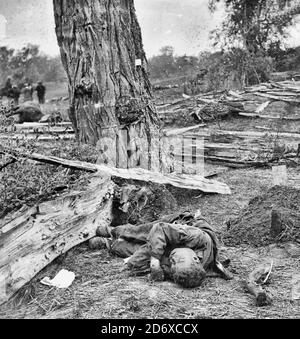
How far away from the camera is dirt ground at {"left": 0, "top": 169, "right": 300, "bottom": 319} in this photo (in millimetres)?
3426

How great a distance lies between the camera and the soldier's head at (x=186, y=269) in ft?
12.3

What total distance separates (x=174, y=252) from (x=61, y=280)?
3.54 ft

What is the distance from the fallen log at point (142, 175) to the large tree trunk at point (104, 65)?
1.92 feet

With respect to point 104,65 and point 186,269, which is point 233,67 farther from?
point 186,269

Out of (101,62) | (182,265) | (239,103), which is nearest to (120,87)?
(101,62)

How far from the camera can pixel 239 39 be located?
84.4 feet

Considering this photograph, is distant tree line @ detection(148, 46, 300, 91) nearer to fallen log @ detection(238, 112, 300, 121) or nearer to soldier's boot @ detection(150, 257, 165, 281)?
fallen log @ detection(238, 112, 300, 121)

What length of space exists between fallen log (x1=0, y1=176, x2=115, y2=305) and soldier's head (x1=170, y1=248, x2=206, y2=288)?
4.15ft

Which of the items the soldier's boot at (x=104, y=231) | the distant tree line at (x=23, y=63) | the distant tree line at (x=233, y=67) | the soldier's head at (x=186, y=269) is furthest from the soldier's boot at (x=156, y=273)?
the distant tree line at (x=23, y=63)

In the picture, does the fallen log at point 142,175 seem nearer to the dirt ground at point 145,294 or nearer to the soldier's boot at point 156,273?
the dirt ground at point 145,294

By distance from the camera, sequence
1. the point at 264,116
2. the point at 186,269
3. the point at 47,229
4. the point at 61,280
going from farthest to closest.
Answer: the point at 264,116
the point at 47,229
the point at 61,280
the point at 186,269

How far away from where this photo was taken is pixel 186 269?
12.3ft

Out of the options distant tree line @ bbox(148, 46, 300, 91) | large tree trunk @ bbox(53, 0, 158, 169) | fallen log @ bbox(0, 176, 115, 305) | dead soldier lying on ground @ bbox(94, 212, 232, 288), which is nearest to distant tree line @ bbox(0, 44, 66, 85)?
distant tree line @ bbox(148, 46, 300, 91)

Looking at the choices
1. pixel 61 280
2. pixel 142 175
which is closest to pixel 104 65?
pixel 142 175
